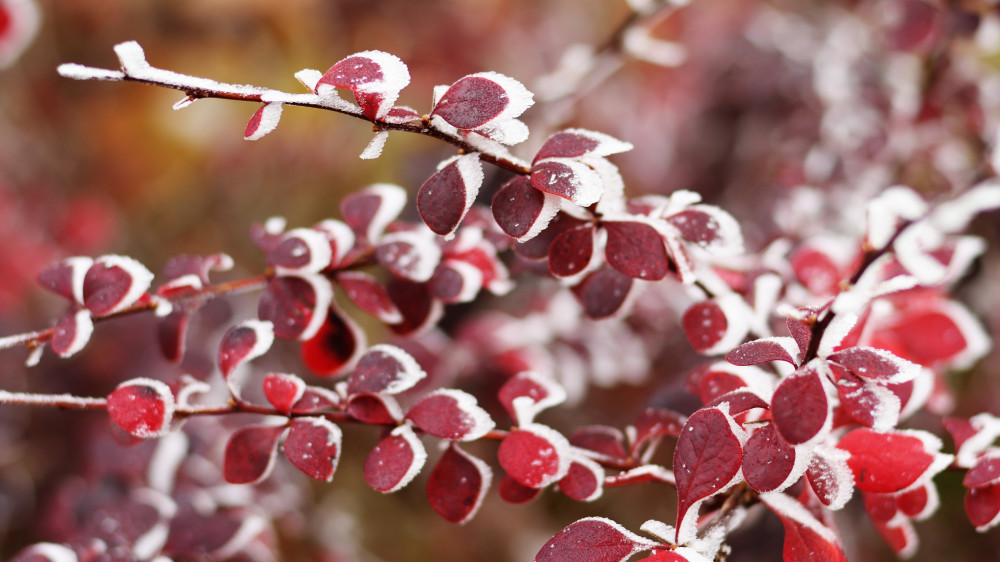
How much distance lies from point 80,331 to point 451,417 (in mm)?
→ 237

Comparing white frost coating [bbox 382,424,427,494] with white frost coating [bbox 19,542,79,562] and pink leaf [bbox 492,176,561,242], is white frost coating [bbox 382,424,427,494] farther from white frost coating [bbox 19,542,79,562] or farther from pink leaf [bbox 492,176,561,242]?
white frost coating [bbox 19,542,79,562]

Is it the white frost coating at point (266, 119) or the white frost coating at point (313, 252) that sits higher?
the white frost coating at point (266, 119)

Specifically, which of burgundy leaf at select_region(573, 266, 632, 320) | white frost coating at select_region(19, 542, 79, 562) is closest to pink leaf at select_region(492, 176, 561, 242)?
burgundy leaf at select_region(573, 266, 632, 320)

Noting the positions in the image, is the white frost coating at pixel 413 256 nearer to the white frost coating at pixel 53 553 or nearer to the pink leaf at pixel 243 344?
the pink leaf at pixel 243 344

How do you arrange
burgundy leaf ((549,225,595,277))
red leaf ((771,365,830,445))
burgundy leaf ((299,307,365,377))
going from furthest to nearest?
burgundy leaf ((299,307,365,377)), burgundy leaf ((549,225,595,277)), red leaf ((771,365,830,445))

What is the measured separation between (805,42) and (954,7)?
32 centimetres

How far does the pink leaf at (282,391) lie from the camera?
479 mm

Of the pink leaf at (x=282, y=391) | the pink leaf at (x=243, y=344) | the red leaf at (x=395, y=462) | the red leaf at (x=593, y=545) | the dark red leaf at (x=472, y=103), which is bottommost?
the red leaf at (x=395, y=462)

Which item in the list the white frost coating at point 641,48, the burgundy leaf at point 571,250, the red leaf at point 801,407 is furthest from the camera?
the white frost coating at point 641,48

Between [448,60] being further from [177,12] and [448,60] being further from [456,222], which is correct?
[456,222]

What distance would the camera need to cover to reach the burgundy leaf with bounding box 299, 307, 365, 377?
1.90ft

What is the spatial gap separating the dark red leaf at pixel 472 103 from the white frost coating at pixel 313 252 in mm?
145

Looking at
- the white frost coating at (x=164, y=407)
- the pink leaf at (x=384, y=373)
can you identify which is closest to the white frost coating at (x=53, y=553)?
the white frost coating at (x=164, y=407)

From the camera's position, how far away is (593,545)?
41 cm
